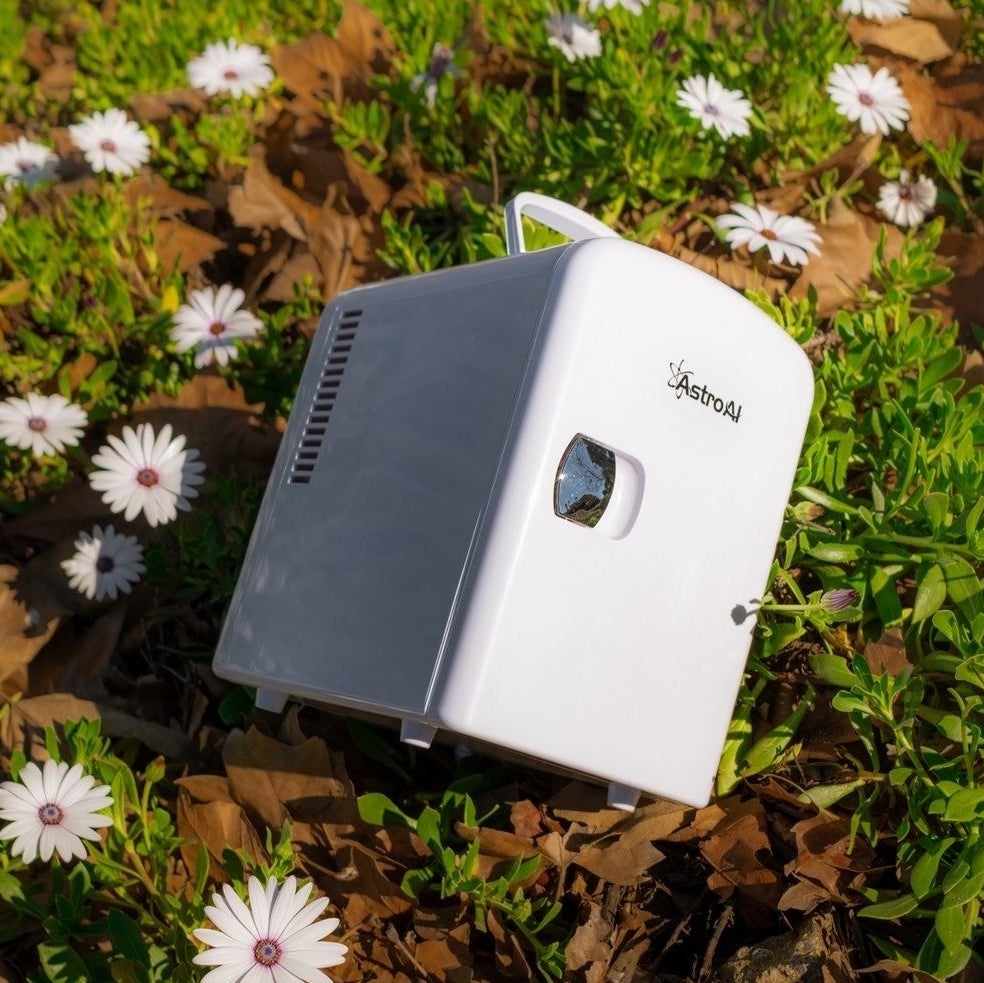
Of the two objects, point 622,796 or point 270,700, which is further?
point 270,700

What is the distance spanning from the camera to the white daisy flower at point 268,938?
1488 mm

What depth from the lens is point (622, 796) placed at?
153 cm

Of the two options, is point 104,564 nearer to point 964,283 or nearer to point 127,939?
point 127,939

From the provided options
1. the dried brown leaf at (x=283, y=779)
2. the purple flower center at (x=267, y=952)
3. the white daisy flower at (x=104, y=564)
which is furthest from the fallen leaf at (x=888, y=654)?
the white daisy flower at (x=104, y=564)

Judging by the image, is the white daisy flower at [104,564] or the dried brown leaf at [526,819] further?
the white daisy flower at [104,564]

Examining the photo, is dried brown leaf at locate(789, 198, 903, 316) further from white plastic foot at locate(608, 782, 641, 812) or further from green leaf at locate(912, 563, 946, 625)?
white plastic foot at locate(608, 782, 641, 812)

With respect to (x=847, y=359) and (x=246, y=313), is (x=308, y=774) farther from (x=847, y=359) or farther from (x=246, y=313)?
(x=847, y=359)

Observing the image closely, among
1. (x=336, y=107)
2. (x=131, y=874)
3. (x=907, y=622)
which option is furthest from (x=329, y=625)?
(x=336, y=107)

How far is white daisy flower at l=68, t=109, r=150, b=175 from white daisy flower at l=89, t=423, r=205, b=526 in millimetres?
848

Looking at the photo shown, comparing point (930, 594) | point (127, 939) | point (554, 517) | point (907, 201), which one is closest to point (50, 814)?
point (127, 939)

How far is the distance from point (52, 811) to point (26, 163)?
176 centimetres

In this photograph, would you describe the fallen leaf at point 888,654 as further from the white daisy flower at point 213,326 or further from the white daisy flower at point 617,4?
the white daisy flower at point 617,4

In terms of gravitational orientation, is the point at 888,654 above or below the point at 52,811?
above

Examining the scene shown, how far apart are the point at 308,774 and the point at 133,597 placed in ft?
2.06
